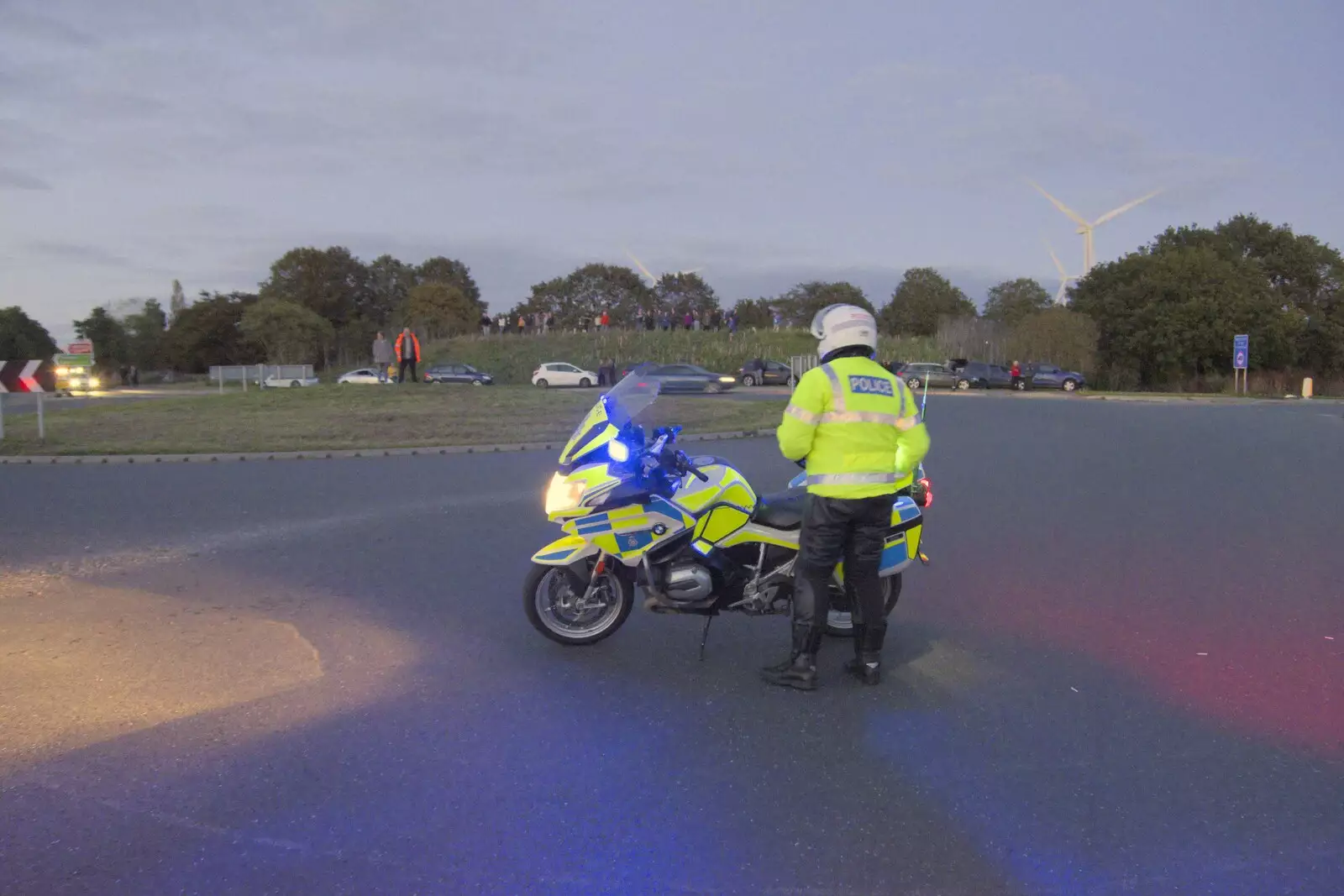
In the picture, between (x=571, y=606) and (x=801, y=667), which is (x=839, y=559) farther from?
(x=571, y=606)

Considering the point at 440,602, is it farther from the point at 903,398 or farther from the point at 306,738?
the point at 903,398

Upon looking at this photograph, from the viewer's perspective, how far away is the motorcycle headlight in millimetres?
5527

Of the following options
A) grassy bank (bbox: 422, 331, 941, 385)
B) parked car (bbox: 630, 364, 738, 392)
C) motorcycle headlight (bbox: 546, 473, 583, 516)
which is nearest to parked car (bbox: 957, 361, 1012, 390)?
grassy bank (bbox: 422, 331, 941, 385)

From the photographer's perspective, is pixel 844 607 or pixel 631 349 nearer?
pixel 844 607

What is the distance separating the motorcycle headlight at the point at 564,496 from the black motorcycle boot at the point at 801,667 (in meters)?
1.30

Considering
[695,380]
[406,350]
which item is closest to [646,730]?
[406,350]

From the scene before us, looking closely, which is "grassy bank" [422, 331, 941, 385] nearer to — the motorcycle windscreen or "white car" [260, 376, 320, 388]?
"white car" [260, 376, 320, 388]

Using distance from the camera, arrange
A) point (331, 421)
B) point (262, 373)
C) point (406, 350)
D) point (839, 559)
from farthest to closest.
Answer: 1. point (262, 373)
2. point (406, 350)
3. point (331, 421)
4. point (839, 559)

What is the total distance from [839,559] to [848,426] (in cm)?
69

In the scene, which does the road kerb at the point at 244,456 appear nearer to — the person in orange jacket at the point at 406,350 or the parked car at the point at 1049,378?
the person in orange jacket at the point at 406,350

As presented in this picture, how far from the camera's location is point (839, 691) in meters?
5.22

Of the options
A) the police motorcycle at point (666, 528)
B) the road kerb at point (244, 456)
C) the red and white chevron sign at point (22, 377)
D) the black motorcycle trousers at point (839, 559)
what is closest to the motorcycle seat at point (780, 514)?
the police motorcycle at point (666, 528)

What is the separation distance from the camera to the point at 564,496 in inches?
219

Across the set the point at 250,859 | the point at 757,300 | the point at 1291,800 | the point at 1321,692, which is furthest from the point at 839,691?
the point at 757,300
